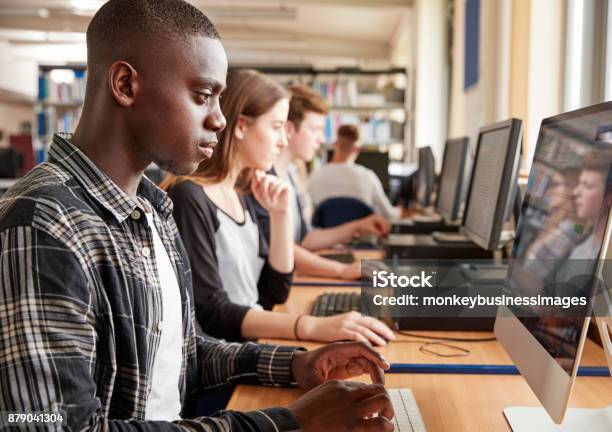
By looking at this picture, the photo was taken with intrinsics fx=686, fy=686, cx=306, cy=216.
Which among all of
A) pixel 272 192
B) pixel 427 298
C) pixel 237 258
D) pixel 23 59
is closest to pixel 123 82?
pixel 427 298

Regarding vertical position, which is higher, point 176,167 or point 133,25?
point 133,25

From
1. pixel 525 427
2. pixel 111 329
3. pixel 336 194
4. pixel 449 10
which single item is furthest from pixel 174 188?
pixel 449 10

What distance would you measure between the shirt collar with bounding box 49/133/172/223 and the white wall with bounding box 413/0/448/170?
6370 mm

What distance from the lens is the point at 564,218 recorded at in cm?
95

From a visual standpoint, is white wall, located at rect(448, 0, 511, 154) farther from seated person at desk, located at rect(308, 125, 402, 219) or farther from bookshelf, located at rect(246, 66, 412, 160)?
bookshelf, located at rect(246, 66, 412, 160)

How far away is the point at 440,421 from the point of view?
1.08m

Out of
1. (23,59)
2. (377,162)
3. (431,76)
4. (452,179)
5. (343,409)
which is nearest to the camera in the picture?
(343,409)

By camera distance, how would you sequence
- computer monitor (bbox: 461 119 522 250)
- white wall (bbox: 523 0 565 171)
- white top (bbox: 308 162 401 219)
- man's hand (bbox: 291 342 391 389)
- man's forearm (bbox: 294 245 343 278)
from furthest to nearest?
white top (bbox: 308 162 401 219) < white wall (bbox: 523 0 565 171) < man's forearm (bbox: 294 245 343 278) < computer monitor (bbox: 461 119 522 250) < man's hand (bbox: 291 342 391 389)

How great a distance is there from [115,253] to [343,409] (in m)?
0.37

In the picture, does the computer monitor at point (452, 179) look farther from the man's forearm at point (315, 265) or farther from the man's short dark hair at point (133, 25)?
the man's short dark hair at point (133, 25)

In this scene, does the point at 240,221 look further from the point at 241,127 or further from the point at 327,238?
the point at 327,238

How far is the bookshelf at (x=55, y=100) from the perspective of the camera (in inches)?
284

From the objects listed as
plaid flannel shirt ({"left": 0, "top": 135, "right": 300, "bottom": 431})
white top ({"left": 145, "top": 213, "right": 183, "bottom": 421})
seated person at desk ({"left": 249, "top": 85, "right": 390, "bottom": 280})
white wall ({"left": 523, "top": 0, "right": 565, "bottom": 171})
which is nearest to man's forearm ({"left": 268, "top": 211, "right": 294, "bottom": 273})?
seated person at desk ({"left": 249, "top": 85, "right": 390, "bottom": 280})

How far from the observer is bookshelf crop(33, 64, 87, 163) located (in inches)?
284
